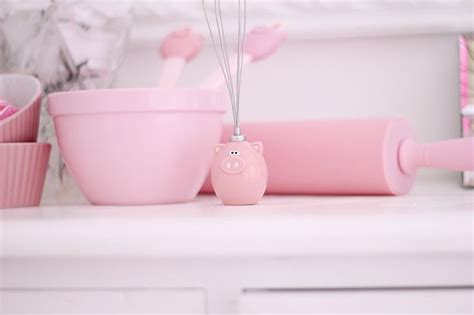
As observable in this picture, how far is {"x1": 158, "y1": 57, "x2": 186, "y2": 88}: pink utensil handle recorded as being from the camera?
0.78m

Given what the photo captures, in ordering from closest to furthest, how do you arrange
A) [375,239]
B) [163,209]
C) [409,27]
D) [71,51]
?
[375,239], [163,209], [71,51], [409,27]

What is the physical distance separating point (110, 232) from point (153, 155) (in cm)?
17

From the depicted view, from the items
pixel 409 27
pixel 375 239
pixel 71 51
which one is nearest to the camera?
pixel 375 239

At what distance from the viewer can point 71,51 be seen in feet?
2.52

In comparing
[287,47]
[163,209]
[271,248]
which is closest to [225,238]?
[271,248]

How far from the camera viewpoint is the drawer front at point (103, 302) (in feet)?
1.64

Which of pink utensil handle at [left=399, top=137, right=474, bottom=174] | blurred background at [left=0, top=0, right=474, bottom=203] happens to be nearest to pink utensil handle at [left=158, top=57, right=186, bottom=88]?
blurred background at [left=0, top=0, right=474, bottom=203]

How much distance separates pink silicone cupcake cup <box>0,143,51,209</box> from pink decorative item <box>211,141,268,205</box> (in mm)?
184

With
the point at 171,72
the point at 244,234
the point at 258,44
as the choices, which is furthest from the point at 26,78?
the point at 244,234

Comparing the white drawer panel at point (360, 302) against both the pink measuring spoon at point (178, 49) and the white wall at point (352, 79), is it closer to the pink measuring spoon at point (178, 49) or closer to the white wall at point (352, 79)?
the pink measuring spoon at point (178, 49)

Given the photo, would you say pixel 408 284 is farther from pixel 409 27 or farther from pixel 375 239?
pixel 409 27

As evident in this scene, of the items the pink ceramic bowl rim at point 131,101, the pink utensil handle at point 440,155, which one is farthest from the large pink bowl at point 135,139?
the pink utensil handle at point 440,155

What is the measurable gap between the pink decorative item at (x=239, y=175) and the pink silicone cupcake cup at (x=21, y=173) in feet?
0.60

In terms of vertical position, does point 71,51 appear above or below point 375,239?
above
